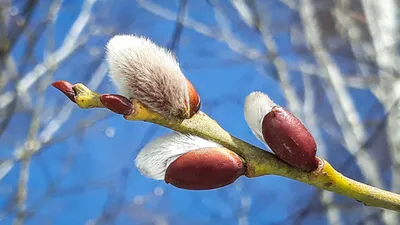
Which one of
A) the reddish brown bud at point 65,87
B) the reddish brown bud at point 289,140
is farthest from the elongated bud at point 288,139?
the reddish brown bud at point 65,87

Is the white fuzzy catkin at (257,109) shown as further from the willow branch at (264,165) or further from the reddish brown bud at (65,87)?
the reddish brown bud at (65,87)

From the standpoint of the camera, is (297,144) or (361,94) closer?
(297,144)

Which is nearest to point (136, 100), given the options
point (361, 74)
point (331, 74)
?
point (331, 74)

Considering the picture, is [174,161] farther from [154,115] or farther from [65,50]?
[65,50]

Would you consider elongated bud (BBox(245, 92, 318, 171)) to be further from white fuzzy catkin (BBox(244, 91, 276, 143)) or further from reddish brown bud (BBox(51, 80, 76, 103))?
reddish brown bud (BBox(51, 80, 76, 103))

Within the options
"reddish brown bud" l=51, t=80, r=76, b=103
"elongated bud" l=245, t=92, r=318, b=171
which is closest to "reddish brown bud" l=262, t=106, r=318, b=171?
"elongated bud" l=245, t=92, r=318, b=171

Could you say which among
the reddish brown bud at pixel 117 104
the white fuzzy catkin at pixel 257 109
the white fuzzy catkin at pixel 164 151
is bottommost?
the white fuzzy catkin at pixel 164 151

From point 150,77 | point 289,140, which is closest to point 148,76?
point 150,77
